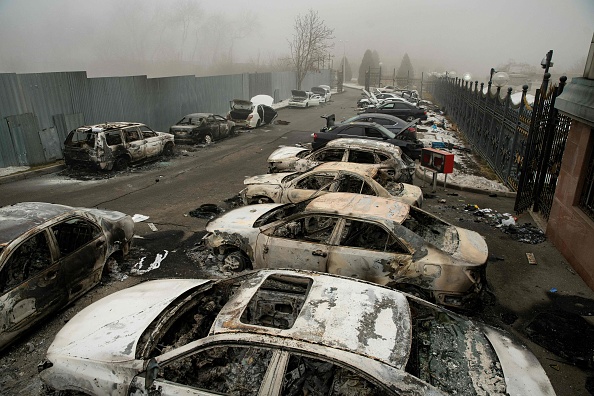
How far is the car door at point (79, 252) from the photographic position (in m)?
5.30

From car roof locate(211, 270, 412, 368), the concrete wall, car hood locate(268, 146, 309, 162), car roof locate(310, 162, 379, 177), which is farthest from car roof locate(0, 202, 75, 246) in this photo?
the concrete wall

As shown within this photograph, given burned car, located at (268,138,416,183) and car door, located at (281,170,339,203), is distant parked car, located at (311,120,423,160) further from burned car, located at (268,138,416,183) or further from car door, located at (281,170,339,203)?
car door, located at (281,170,339,203)

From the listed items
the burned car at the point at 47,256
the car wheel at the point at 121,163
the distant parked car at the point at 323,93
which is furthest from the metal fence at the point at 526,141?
the distant parked car at the point at 323,93

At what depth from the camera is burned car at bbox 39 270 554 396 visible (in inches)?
115

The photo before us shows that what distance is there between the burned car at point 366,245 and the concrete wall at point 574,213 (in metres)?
2.38

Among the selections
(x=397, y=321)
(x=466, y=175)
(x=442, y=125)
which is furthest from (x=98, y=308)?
(x=442, y=125)

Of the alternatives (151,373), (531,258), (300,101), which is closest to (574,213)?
(531,258)

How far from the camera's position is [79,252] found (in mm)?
5449

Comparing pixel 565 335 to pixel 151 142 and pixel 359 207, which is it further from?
pixel 151 142

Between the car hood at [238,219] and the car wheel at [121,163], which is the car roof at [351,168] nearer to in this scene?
the car hood at [238,219]

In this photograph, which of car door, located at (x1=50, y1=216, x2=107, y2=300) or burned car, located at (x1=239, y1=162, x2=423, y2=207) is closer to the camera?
car door, located at (x1=50, y1=216, x2=107, y2=300)

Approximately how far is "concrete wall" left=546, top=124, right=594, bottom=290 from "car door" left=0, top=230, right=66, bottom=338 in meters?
8.06

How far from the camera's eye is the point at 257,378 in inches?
127

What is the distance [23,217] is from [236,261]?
2942mm
